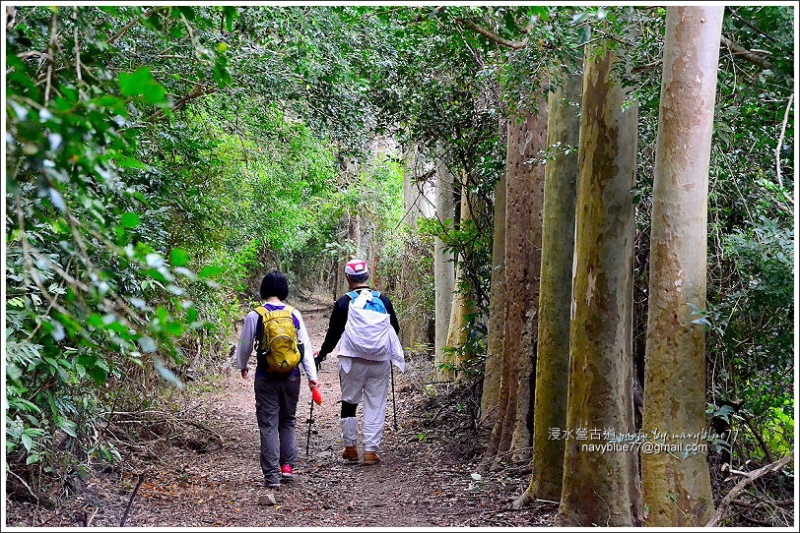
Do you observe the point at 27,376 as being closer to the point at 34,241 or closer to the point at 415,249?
the point at 34,241

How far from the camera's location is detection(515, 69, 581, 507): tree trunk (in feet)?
20.1

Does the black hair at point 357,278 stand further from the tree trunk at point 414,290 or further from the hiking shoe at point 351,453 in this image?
the tree trunk at point 414,290

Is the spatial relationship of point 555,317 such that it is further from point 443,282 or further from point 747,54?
point 443,282

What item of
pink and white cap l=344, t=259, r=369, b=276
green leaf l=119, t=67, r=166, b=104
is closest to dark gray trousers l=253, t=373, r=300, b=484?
pink and white cap l=344, t=259, r=369, b=276

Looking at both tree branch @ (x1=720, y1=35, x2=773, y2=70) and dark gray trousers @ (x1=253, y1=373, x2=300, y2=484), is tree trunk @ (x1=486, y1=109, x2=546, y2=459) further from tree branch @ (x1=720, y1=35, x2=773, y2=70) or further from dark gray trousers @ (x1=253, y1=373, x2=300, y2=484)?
tree branch @ (x1=720, y1=35, x2=773, y2=70)

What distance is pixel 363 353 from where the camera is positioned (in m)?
8.22

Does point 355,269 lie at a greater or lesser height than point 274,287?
greater

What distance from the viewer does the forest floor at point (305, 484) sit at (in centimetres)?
598

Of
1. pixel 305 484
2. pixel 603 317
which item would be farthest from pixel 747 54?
pixel 305 484

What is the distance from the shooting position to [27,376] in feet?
16.3

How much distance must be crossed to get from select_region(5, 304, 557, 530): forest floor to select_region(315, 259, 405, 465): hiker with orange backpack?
1.25ft

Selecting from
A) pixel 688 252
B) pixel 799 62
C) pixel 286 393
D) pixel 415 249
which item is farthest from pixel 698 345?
pixel 415 249

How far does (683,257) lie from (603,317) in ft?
3.09

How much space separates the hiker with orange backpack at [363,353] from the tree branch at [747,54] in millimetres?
4347
